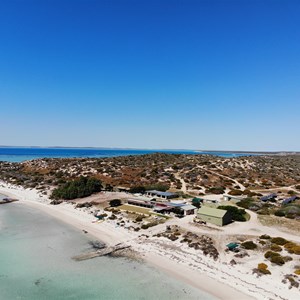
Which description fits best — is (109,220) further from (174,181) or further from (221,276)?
(174,181)

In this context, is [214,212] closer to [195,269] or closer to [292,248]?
[292,248]

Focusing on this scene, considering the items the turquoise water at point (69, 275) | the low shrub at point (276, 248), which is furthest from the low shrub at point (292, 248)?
the turquoise water at point (69, 275)

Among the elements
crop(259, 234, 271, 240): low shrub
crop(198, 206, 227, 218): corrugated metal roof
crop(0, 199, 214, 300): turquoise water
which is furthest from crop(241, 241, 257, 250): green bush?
crop(0, 199, 214, 300): turquoise water

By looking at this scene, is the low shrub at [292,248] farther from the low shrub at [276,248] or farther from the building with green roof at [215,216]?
the building with green roof at [215,216]

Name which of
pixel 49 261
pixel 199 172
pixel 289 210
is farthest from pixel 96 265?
pixel 199 172

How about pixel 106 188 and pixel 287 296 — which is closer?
pixel 287 296
